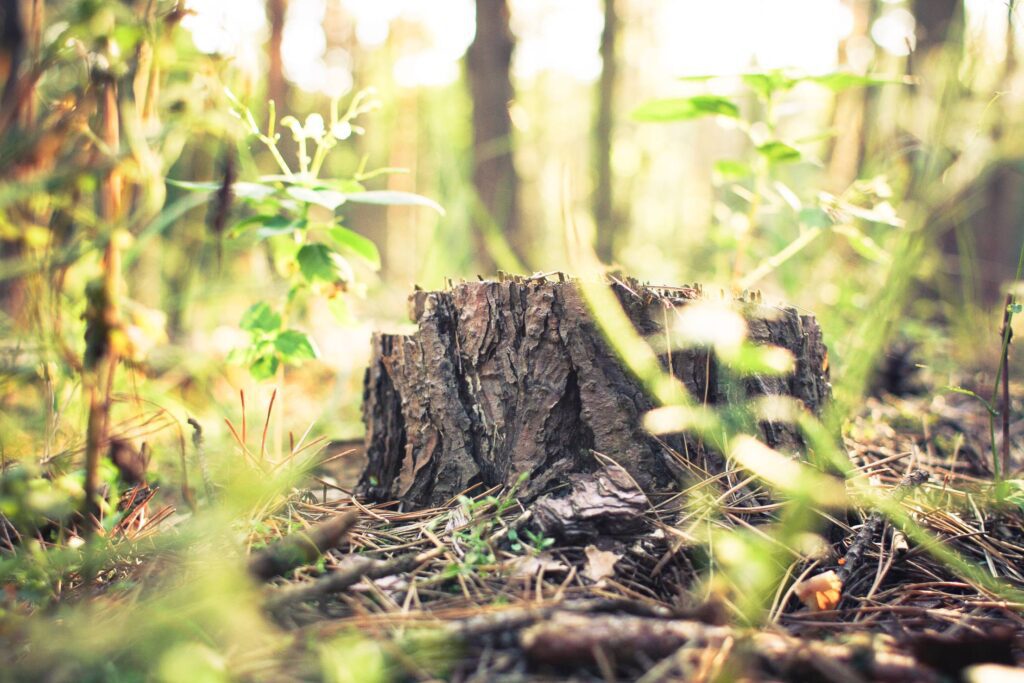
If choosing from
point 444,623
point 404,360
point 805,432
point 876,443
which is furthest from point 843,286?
point 444,623

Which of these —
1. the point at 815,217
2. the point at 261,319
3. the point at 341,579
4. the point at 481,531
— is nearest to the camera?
the point at 341,579

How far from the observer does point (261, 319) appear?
176 centimetres

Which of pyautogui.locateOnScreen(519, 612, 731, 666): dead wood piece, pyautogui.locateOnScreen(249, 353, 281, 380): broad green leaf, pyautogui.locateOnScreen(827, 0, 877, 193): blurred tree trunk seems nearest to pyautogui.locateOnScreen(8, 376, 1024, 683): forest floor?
pyautogui.locateOnScreen(519, 612, 731, 666): dead wood piece

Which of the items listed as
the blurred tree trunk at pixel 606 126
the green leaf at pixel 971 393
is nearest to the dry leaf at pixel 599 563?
the green leaf at pixel 971 393

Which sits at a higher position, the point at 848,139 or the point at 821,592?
the point at 848,139

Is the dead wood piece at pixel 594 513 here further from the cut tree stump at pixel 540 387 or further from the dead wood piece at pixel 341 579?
the dead wood piece at pixel 341 579

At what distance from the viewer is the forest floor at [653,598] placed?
2.99 ft

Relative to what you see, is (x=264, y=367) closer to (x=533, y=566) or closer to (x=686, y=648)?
(x=533, y=566)

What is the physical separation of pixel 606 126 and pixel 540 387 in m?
5.66

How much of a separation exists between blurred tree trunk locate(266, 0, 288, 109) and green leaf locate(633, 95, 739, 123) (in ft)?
19.0

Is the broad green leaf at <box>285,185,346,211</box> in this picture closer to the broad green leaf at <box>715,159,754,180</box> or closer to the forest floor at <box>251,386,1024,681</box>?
the forest floor at <box>251,386,1024,681</box>

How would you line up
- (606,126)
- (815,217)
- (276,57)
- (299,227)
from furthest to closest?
(276,57)
(606,126)
(815,217)
(299,227)

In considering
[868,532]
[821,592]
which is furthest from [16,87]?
[868,532]

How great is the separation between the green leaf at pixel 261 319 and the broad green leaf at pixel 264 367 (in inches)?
3.1
